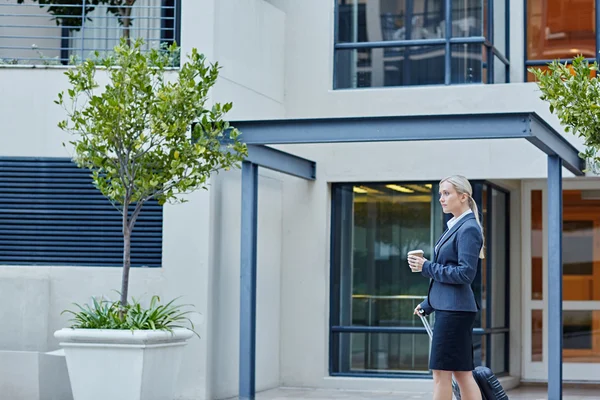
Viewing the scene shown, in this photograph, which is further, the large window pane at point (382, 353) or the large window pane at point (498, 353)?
the large window pane at point (498, 353)

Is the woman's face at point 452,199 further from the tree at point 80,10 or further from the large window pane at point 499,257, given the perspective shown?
the tree at point 80,10

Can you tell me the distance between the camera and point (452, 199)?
6.50 meters

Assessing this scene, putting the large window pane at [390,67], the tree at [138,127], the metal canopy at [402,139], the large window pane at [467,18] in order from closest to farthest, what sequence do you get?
the tree at [138,127]
the metal canopy at [402,139]
the large window pane at [467,18]
the large window pane at [390,67]

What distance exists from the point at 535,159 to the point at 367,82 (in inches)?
82.6

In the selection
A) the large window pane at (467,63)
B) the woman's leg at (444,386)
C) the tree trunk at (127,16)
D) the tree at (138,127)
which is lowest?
the woman's leg at (444,386)

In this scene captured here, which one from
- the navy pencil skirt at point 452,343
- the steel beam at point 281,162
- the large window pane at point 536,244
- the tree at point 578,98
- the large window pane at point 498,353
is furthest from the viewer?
the large window pane at point 536,244

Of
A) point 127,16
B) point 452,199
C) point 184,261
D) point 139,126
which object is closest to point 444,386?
point 452,199

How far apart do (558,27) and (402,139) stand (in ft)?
13.6

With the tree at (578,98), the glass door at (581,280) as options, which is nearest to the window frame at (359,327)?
the glass door at (581,280)

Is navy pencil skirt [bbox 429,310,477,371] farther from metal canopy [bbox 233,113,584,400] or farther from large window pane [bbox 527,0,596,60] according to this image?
large window pane [bbox 527,0,596,60]

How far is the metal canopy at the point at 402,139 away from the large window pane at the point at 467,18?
195 centimetres

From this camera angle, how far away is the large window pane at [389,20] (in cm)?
1184

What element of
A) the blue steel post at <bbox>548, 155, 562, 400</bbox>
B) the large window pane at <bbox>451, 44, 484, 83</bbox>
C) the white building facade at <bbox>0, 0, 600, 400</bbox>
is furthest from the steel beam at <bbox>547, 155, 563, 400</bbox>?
the large window pane at <bbox>451, 44, 484, 83</bbox>

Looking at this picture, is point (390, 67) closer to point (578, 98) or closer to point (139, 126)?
point (139, 126)
